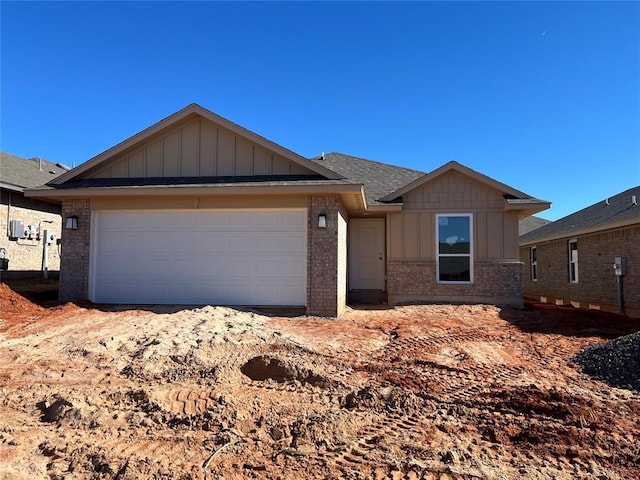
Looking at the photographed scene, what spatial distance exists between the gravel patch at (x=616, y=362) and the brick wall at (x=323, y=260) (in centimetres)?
483

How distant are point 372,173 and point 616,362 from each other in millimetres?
10306

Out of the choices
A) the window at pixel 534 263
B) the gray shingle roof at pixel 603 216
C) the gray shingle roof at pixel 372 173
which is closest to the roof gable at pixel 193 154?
the gray shingle roof at pixel 372 173

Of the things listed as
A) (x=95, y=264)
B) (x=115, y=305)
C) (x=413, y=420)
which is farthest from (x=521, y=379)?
(x=95, y=264)

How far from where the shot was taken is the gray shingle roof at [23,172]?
13.9 meters

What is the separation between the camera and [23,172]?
15.9 meters

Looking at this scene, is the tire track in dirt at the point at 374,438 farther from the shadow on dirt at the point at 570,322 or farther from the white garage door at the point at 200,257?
the white garage door at the point at 200,257

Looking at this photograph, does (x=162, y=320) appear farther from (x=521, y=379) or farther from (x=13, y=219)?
(x=13, y=219)

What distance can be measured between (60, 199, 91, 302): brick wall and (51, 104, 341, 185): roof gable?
48.3 inches

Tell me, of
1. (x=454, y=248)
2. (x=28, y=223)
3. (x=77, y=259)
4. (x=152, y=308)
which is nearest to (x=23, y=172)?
(x=28, y=223)

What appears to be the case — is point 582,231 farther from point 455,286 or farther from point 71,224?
point 71,224

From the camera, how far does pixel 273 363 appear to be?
5836 millimetres

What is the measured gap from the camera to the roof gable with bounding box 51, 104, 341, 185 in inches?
419

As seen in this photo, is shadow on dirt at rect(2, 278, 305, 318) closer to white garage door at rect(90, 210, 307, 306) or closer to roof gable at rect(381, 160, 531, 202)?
white garage door at rect(90, 210, 307, 306)

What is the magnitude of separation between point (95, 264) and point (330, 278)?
5.82m
